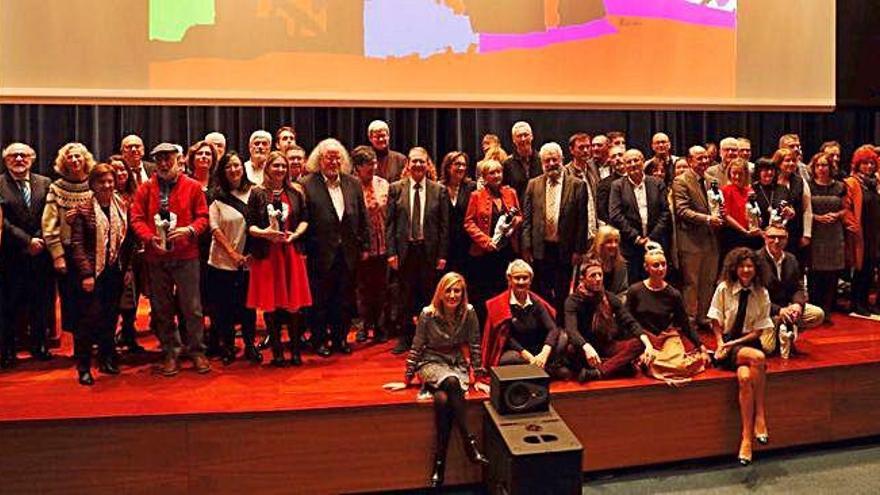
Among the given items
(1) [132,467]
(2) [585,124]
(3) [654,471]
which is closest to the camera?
(1) [132,467]

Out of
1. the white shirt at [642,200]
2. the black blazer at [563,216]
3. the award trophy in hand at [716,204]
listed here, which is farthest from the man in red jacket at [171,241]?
the award trophy in hand at [716,204]

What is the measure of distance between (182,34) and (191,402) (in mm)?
1857

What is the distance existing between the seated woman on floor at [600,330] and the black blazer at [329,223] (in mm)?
1179

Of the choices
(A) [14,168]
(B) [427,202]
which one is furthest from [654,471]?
(A) [14,168]

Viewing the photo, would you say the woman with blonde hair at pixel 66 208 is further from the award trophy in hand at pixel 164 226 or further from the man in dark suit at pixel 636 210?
the man in dark suit at pixel 636 210

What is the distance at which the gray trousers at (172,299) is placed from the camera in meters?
3.99

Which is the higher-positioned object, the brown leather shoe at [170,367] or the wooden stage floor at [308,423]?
the brown leather shoe at [170,367]

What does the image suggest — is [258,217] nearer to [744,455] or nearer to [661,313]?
[661,313]

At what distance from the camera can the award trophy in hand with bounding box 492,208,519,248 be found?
14.5 feet

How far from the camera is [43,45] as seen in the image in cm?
399

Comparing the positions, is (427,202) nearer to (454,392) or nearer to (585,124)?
(454,392)

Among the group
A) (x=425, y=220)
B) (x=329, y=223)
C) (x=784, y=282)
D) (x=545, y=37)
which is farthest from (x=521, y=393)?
(x=545, y=37)

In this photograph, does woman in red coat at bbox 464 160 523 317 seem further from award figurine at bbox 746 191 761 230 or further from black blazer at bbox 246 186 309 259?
award figurine at bbox 746 191 761 230

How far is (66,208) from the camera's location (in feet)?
12.9
